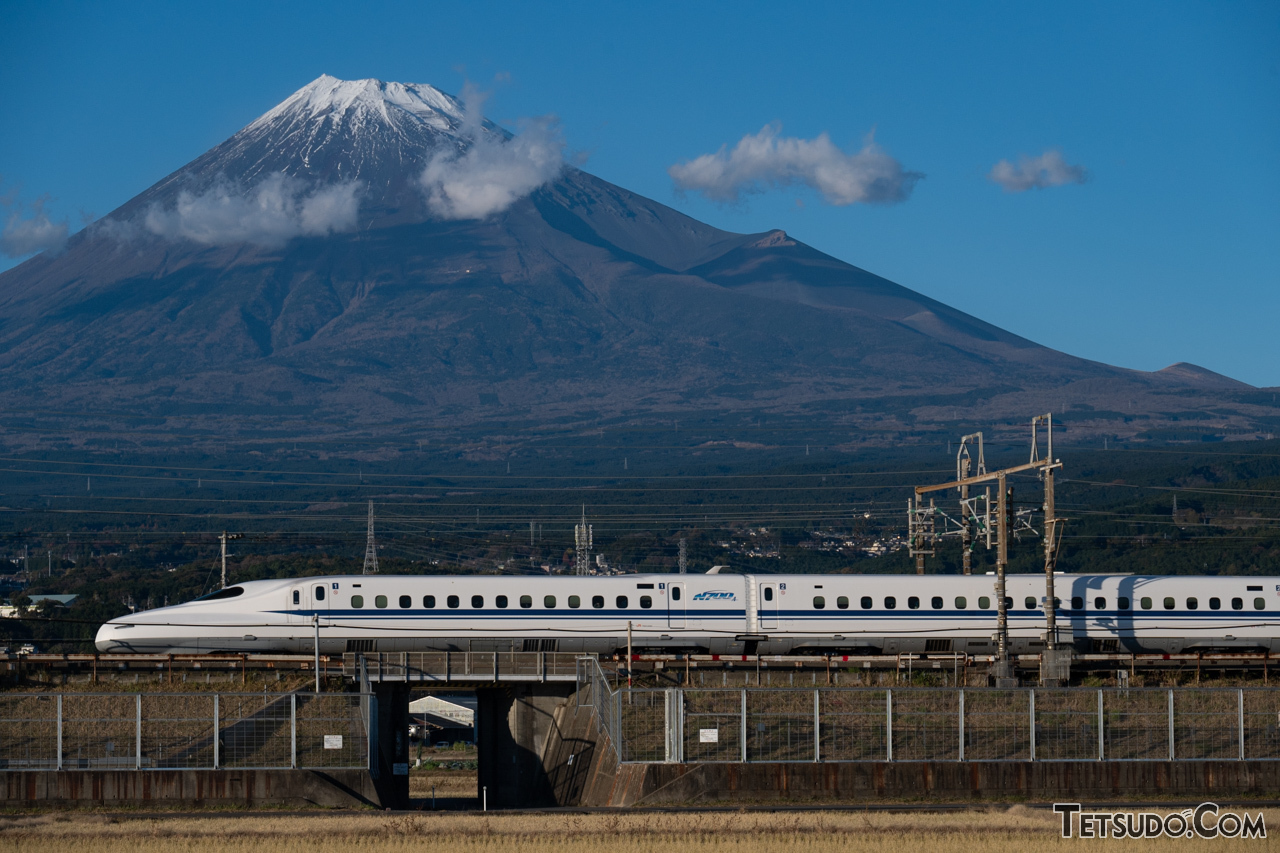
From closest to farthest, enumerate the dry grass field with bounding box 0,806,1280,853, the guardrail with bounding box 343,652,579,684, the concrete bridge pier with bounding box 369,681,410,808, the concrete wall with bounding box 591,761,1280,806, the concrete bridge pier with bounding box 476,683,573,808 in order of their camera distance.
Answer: the dry grass field with bounding box 0,806,1280,853, the concrete wall with bounding box 591,761,1280,806, the concrete bridge pier with bounding box 369,681,410,808, the guardrail with bounding box 343,652,579,684, the concrete bridge pier with bounding box 476,683,573,808

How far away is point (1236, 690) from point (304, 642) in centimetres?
2915

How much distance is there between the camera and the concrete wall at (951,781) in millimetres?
36750

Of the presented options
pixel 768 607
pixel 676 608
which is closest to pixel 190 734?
pixel 676 608

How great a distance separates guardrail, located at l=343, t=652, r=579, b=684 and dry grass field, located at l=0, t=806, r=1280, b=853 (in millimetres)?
13940

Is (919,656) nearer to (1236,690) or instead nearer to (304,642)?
(1236,690)

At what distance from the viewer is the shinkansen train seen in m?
52.4

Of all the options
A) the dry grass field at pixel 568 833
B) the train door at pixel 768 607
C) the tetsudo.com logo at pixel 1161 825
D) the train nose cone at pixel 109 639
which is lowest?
the dry grass field at pixel 568 833

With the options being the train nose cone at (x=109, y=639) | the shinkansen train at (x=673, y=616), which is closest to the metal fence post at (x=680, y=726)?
the shinkansen train at (x=673, y=616)

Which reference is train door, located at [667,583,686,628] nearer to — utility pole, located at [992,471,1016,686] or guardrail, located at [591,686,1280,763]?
guardrail, located at [591,686,1280,763]

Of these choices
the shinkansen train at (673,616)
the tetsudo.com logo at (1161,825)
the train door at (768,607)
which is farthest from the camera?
the train door at (768,607)

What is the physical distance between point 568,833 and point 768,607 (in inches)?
854

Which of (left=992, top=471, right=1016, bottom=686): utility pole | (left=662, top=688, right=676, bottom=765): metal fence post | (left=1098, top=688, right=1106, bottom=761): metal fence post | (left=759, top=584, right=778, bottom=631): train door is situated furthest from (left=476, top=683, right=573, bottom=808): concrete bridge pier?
(left=1098, top=688, right=1106, bottom=761): metal fence post

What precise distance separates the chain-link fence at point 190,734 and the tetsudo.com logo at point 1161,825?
16.7 metres

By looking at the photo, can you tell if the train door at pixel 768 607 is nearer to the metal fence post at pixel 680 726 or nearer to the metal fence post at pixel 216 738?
the metal fence post at pixel 680 726
